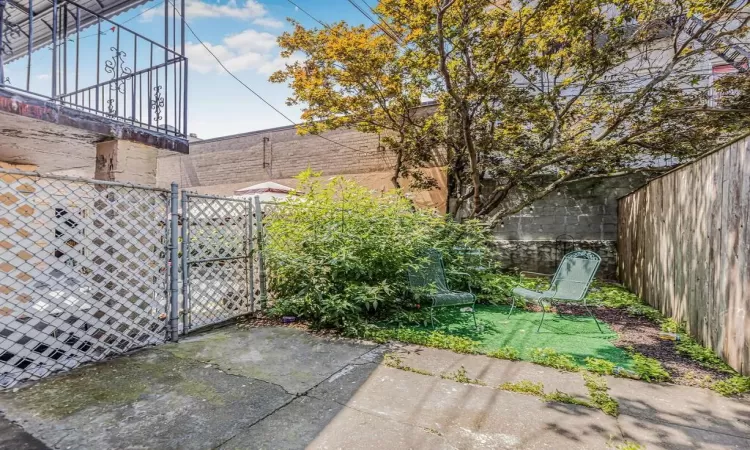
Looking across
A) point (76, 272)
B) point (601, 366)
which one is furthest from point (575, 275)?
point (76, 272)

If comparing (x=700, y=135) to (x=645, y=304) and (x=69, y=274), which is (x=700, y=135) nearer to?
(x=645, y=304)

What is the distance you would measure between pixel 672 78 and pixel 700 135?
3.98 feet

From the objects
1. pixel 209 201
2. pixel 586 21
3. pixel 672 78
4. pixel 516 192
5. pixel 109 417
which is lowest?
pixel 109 417

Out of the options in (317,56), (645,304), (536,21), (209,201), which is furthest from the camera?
(317,56)

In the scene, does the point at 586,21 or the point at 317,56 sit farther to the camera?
the point at 317,56

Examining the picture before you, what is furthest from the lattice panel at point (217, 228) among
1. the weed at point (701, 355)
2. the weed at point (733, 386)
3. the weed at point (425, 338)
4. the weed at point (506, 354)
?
the weed at point (701, 355)

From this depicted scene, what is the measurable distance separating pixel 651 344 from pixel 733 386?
1.17 m

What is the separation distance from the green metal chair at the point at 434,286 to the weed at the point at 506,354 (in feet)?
3.15

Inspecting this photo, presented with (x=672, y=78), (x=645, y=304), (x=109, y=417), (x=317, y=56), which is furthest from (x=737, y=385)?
(x=317, y=56)

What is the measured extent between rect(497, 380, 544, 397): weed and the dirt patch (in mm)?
1170

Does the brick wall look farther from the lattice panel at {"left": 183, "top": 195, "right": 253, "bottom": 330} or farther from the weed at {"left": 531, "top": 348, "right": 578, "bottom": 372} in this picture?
the weed at {"left": 531, "top": 348, "right": 578, "bottom": 372}

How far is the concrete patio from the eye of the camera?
2.15m

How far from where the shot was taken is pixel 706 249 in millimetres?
3604

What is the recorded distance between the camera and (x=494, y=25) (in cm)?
639
